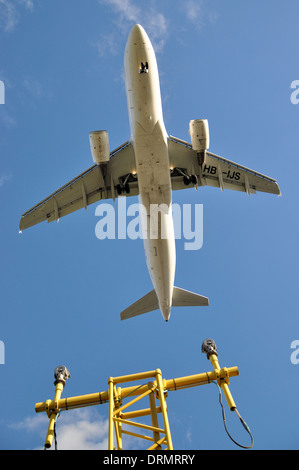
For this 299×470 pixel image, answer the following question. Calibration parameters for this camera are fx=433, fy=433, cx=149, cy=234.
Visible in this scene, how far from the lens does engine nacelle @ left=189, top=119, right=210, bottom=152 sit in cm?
2275

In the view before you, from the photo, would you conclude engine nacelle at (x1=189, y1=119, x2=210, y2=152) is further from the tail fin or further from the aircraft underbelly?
the tail fin

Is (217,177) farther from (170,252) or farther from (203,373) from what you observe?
(203,373)

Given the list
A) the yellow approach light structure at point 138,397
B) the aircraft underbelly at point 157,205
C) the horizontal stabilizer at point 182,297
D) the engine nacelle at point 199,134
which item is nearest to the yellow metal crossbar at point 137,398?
the yellow approach light structure at point 138,397

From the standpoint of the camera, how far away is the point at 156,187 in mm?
21766

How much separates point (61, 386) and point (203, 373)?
3.96 metres

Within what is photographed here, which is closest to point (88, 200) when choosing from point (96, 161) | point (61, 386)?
point (96, 161)

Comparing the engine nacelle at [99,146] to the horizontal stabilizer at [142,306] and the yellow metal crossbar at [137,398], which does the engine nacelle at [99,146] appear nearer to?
the horizontal stabilizer at [142,306]

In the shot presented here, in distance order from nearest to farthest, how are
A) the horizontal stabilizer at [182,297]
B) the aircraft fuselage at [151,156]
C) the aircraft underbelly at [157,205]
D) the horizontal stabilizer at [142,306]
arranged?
the aircraft fuselage at [151,156] < the aircraft underbelly at [157,205] < the horizontal stabilizer at [182,297] < the horizontal stabilizer at [142,306]

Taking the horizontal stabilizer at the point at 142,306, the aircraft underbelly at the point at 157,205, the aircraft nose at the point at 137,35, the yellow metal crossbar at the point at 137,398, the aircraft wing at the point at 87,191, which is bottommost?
the yellow metal crossbar at the point at 137,398

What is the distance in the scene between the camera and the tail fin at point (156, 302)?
24.0 metres

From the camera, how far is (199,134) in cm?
2303

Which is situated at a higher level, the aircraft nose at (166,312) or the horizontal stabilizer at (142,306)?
the horizontal stabilizer at (142,306)

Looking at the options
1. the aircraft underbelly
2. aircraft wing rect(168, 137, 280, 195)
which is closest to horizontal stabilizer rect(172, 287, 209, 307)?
the aircraft underbelly

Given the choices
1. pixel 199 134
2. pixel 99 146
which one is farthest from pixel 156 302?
pixel 199 134
